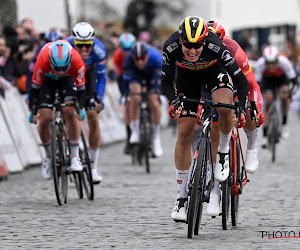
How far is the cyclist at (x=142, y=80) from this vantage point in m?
15.5

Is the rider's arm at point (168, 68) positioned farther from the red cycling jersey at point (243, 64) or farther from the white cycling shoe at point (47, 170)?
the white cycling shoe at point (47, 170)

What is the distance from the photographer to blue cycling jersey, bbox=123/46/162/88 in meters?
15.5

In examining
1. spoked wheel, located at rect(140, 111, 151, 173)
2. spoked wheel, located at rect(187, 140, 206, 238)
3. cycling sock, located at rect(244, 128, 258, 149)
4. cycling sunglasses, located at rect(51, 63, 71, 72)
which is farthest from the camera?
spoked wheel, located at rect(140, 111, 151, 173)

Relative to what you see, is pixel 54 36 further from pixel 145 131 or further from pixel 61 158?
pixel 61 158

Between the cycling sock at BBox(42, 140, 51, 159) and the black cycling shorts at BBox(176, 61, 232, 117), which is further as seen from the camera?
the cycling sock at BBox(42, 140, 51, 159)

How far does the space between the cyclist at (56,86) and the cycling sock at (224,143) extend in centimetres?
260

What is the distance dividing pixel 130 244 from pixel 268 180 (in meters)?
5.81

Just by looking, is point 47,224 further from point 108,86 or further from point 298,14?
point 298,14

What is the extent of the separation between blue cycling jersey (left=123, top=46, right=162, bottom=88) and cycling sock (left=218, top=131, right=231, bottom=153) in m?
7.15

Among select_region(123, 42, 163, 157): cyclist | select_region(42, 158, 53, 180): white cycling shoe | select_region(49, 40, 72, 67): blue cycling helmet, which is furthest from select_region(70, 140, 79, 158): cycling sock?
select_region(123, 42, 163, 157): cyclist

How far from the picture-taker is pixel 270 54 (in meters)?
16.3

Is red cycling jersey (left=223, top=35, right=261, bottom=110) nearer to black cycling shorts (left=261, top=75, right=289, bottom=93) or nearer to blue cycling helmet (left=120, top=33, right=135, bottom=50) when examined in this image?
blue cycling helmet (left=120, top=33, right=135, bottom=50)

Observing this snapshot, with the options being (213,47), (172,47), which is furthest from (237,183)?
(172,47)

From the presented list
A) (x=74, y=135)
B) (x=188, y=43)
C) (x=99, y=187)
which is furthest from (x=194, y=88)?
(x=99, y=187)
